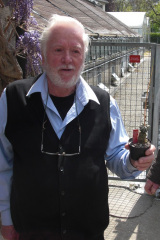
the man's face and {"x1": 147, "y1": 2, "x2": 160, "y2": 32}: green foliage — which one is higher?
{"x1": 147, "y1": 2, "x2": 160, "y2": 32}: green foliage

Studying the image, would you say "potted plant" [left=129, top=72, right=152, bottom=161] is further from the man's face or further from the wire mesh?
the wire mesh

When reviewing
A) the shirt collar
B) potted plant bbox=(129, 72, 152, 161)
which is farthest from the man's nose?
potted plant bbox=(129, 72, 152, 161)

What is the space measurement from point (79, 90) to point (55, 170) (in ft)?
1.77

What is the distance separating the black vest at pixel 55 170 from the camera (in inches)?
72.4

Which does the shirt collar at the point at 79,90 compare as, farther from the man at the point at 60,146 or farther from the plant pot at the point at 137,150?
the plant pot at the point at 137,150

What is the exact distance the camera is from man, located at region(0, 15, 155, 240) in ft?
6.04

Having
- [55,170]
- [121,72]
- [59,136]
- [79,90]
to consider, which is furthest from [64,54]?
[121,72]

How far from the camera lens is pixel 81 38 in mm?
1910

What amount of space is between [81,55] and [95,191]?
86 centimetres

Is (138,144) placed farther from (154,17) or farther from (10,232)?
(154,17)

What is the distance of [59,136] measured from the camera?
1.87 m

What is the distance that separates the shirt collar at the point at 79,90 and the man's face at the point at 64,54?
100mm

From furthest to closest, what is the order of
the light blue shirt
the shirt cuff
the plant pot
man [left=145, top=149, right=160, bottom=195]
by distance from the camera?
1. man [left=145, top=149, right=160, bottom=195]
2. the shirt cuff
3. the light blue shirt
4. the plant pot

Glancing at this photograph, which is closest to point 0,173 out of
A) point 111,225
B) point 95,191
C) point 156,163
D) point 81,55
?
point 95,191
